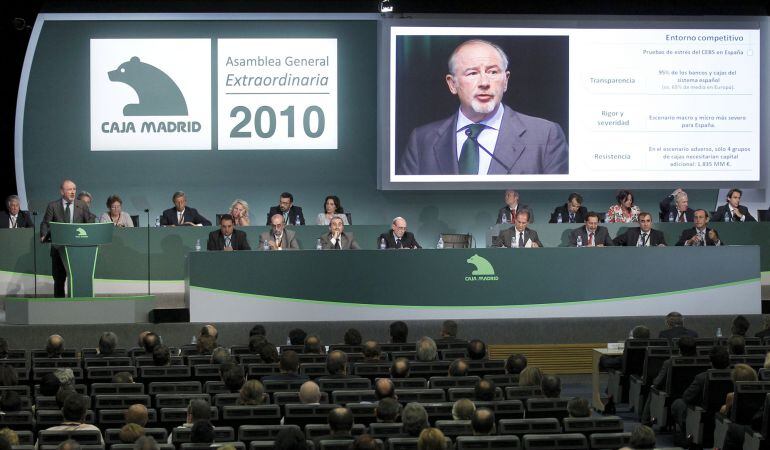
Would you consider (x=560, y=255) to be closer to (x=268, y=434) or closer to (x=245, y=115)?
(x=245, y=115)

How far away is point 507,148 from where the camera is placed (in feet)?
55.1

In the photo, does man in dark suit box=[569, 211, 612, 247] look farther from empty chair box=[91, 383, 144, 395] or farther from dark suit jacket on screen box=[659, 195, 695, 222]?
empty chair box=[91, 383, 144, 395]

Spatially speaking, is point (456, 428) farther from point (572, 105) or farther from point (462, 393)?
point (572, 105)

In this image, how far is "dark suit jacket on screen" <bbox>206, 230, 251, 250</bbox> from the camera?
13.6 m

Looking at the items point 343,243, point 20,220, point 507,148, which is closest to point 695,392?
point 343,243

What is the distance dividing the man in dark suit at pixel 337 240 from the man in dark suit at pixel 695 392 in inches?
192

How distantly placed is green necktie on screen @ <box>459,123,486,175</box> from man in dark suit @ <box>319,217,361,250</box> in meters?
3.36

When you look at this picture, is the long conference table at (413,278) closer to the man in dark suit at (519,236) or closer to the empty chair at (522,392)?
the man in dark suit at (519,236)

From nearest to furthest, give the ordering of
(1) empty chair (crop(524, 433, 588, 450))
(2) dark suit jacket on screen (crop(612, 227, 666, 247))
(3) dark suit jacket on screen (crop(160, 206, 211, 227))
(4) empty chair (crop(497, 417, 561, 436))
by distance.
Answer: (1) empty chair (crop(524, 433, 588, 450)), (4) empty chair (crop(497, 417, 561, 436)), (2) dark suit jacket on screen (crop(612, 227, 666, 247)), (3) dark suit jacket on screen (crop(160, 206, 211, 227))

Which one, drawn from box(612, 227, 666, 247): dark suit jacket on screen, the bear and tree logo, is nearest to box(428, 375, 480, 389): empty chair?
box(612, 227, 666, 247): dark suit jacket on screen

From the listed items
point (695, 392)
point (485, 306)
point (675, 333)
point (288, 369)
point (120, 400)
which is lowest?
point (695, 392)

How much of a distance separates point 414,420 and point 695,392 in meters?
3.35

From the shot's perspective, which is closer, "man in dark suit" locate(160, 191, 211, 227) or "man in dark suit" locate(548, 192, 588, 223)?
"man in dark suit" locate(160, 191, 211, 227)

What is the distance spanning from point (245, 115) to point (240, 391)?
9.49m
